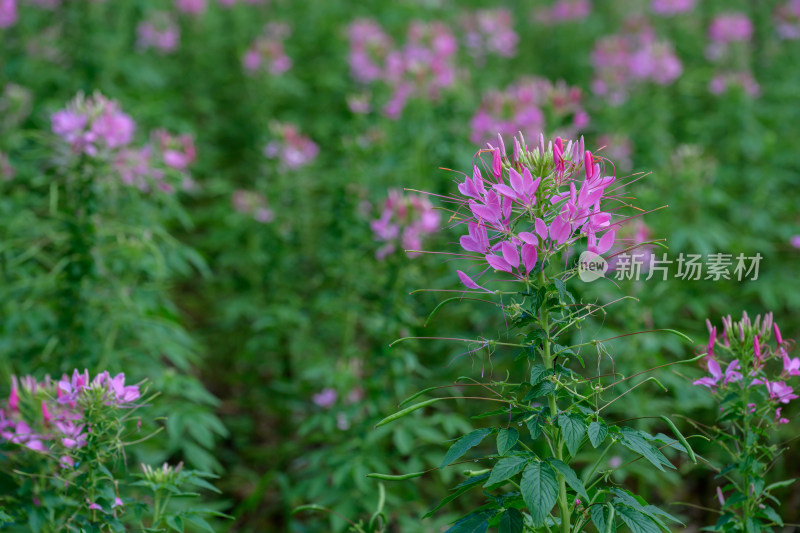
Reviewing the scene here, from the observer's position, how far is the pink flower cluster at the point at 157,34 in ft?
17.3

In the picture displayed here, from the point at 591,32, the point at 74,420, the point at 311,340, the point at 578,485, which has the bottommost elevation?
the point at 578,485

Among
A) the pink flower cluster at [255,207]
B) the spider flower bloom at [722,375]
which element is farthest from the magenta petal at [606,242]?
the pink flower cluster at [255,207]

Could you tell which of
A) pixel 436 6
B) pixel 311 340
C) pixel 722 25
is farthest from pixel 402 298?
pixel 436 6

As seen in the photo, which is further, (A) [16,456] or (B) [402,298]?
(B) [402,298]

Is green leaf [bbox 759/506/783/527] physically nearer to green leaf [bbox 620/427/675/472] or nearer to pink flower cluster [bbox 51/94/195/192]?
green leaf [bbox 620/427/675/472]

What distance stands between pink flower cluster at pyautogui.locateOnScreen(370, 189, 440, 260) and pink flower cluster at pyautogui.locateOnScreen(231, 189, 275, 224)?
0.93 meters

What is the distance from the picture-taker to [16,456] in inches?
75.2

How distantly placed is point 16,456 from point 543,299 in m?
1.50

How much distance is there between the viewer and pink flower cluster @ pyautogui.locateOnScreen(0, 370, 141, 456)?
61.0 inches

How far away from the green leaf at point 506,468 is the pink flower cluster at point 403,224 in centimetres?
157

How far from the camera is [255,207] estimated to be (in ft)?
12.0

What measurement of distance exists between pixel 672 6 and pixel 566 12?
1.02 metres

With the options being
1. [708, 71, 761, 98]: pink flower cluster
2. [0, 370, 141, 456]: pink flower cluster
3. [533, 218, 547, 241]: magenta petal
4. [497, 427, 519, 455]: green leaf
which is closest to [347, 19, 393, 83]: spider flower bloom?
[708, 71, 761, 98]: pink flower cluster

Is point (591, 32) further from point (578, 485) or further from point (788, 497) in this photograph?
point (578, 485)
